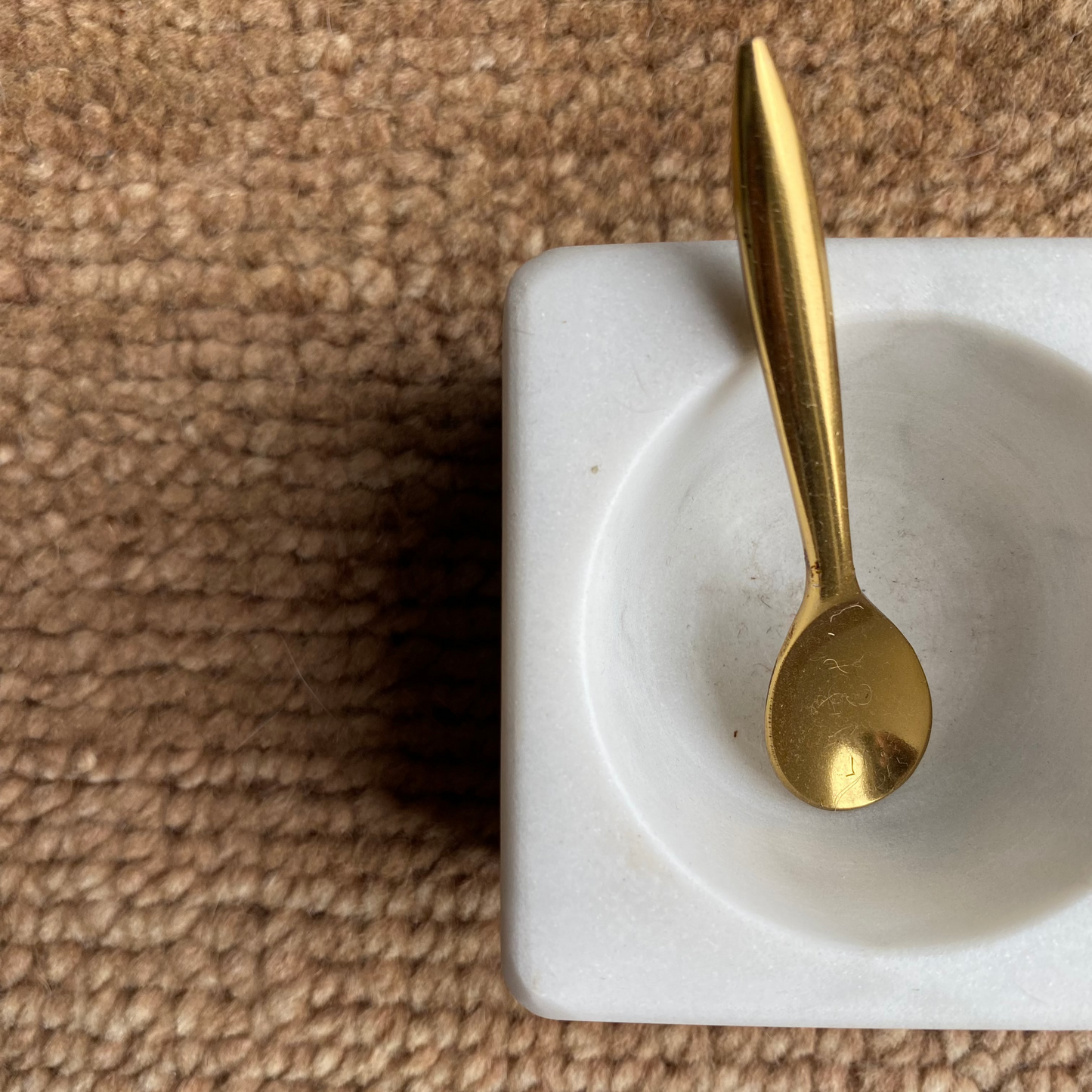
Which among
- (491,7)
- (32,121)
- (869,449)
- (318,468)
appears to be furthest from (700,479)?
(32,121)

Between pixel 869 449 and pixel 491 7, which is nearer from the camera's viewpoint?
pixel 869 449

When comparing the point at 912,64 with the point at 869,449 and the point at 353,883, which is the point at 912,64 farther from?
the point at 353,883

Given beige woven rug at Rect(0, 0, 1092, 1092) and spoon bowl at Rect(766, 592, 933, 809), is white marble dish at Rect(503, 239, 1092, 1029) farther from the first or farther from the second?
beige woven rug at Rect(0, 0, 1092, 1092)

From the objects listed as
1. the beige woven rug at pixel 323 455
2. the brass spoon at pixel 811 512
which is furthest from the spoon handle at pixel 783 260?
the beige woven rug at pixel 323 455

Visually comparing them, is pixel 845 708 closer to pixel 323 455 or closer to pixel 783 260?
pixel 783 260

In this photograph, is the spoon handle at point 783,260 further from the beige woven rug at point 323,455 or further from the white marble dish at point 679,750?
the beige woven rug at point 323,455

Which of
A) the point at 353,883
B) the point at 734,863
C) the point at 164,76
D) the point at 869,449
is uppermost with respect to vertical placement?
the point at 164,76

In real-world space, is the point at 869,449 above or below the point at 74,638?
above
